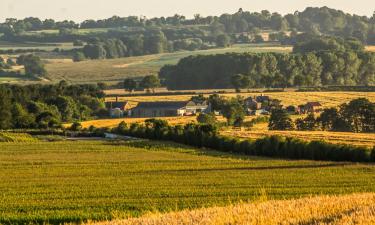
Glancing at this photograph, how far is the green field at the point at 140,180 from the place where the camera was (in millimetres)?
30984

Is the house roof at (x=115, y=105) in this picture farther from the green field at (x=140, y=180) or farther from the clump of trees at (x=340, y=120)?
the green field at (x=140, y=180)

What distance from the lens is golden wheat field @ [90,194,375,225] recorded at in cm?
1623

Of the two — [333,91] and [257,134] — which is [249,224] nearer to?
[257,134]

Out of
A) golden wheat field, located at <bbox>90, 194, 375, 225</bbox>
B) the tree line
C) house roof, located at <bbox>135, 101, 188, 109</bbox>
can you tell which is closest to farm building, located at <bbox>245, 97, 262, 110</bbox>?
house roof, located at <bbox>135, 101, 188, 109</bbox>

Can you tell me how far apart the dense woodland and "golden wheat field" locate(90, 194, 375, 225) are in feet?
457

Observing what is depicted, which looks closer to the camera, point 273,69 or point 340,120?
point 340,120

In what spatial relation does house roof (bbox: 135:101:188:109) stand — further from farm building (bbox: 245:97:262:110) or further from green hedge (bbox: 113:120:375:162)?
green hedge (bbox: 113:120:375:162)

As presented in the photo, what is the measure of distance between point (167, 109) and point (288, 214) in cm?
10518

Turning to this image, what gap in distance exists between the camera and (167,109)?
12225cm

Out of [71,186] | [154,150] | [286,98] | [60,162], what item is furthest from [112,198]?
[286,98]

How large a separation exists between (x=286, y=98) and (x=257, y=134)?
50674mm

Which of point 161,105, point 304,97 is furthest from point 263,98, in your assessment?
point 161,105

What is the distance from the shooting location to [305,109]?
382ft

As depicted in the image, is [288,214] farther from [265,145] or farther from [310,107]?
[310,107]
